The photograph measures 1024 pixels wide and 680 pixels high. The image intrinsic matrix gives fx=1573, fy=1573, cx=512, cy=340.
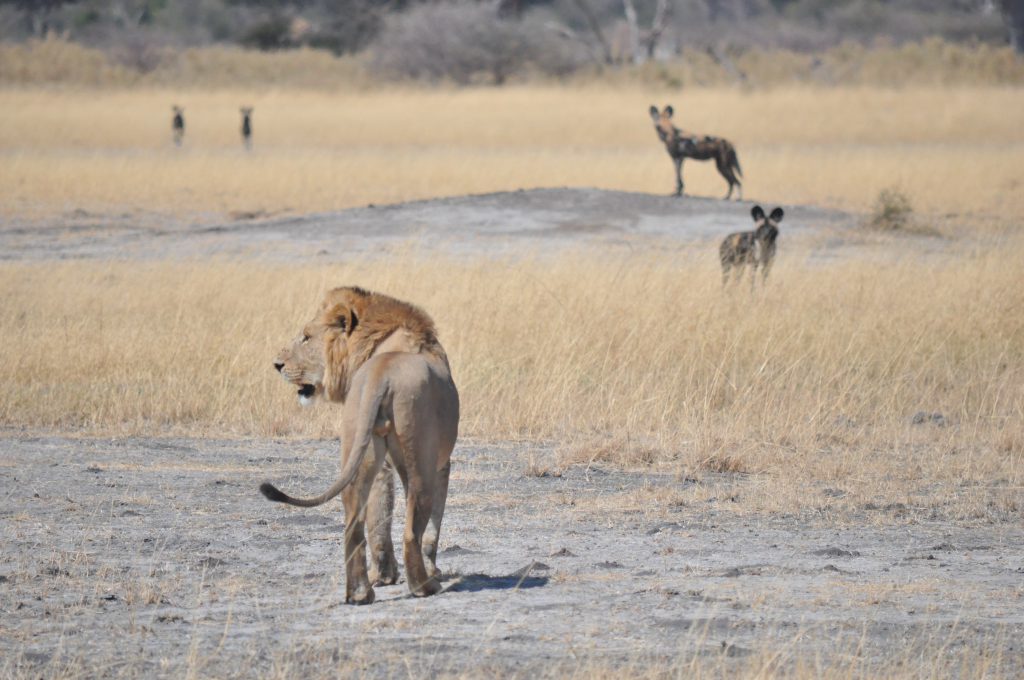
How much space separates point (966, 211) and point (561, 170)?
6.47 m

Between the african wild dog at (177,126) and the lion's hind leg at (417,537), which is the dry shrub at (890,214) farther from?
the african wild dog at (177,126)

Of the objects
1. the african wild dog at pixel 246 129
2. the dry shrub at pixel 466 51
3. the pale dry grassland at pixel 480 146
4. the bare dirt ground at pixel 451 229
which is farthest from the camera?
the dry shrub at pixel 466 51

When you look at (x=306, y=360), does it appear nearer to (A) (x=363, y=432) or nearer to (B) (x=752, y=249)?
(A) (x=363, y=432)

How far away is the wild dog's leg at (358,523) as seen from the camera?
4.81 meters

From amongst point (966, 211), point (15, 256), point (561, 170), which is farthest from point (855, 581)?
point (561, 170)

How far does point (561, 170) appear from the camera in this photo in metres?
23.3

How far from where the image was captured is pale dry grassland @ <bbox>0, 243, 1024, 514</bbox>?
25.4 feet

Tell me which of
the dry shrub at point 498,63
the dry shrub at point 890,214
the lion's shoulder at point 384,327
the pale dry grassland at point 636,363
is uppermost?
the dry shrub at point 498,63

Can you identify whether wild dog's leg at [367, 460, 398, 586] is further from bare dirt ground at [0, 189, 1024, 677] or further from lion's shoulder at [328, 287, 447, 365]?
lion's shoulder at [328, 287, 447, 365]

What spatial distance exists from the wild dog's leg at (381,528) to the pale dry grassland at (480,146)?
45.4 feet

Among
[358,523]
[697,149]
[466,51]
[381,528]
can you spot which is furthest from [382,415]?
[466,51]

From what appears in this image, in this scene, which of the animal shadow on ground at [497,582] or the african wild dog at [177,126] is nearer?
the animal shadow on ground at [497,582]

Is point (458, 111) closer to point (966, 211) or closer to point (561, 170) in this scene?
point (561, 170)

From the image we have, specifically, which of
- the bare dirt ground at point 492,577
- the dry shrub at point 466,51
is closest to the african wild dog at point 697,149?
the bare dirt ground at point 492,577
